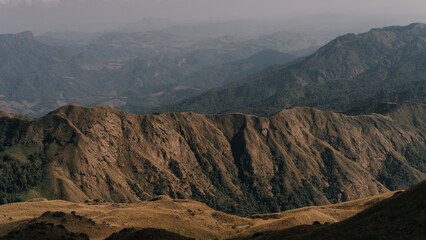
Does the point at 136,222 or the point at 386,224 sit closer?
the point at 386,224

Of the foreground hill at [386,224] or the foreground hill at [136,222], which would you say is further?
the foreground hill at [136,222]

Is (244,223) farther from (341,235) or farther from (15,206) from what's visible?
(15,206)

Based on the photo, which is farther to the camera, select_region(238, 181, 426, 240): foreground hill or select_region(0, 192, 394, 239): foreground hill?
select_region(0, 192, 394, 239): foreground hill

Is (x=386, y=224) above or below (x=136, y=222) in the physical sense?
above

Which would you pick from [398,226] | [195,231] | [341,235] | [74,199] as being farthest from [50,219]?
[74,199]

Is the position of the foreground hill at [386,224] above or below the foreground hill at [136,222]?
above
